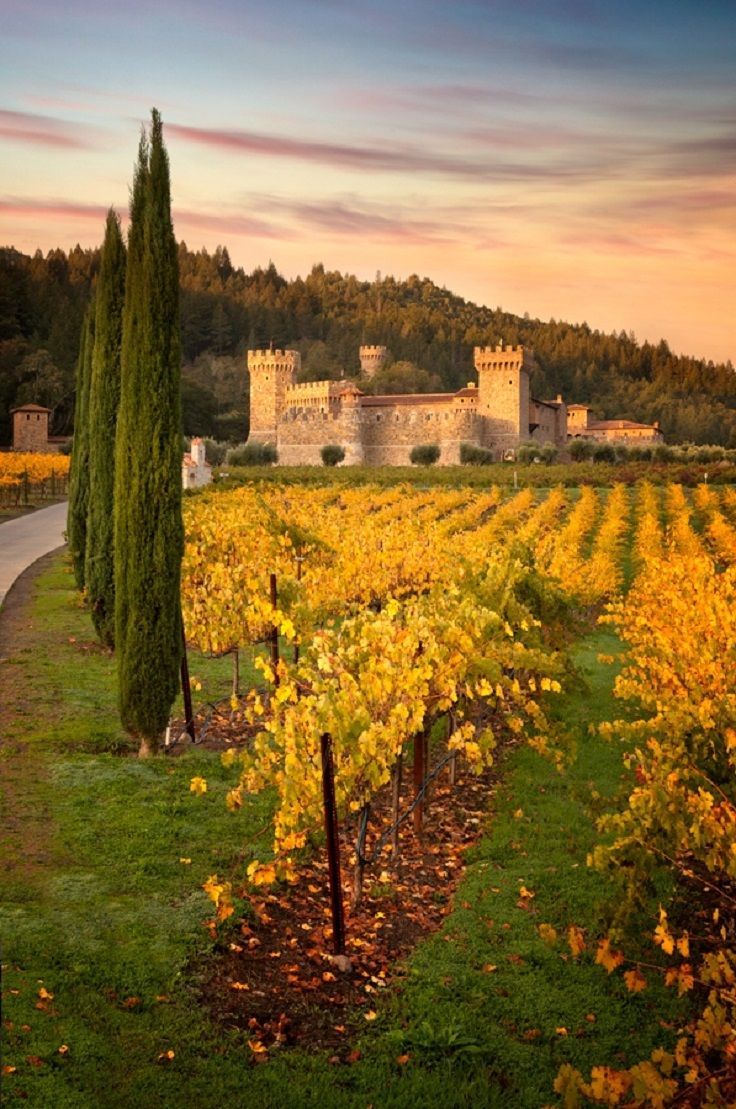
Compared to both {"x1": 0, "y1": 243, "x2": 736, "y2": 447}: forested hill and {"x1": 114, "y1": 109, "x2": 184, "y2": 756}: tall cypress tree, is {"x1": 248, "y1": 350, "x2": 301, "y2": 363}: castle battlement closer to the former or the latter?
{"x1": 0, "y1": 243, "x2": 736, "y2": 447}: forested hill

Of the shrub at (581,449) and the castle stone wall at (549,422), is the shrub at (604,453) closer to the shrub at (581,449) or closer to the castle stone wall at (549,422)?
the shrub at (581,449)

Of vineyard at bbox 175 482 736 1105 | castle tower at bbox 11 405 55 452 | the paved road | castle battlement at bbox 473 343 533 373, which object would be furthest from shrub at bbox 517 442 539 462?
vineyard at bbox 175 482 736 1105

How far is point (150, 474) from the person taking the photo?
8734 millimetres

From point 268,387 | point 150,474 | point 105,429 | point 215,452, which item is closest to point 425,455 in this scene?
point 215,452

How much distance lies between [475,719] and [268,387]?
231ft

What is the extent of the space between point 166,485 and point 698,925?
536cm

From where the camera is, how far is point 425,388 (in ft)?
298

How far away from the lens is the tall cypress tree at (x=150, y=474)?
8.52m

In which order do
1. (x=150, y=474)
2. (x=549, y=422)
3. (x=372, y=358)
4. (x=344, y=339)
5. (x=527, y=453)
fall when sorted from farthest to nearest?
(x=344, y=339), (x=372, y=358), (x=549, y=422), (x=527, y=453), (x=150, y=474)

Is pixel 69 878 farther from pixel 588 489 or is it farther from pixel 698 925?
pixel 588 489

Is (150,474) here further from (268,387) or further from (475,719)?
(268,387)

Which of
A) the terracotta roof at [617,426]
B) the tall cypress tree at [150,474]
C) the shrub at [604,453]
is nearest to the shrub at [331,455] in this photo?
the shrub at [604,453]

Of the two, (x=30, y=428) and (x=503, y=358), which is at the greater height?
(x=503, y=358)

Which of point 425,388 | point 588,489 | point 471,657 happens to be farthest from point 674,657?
point 425,388
